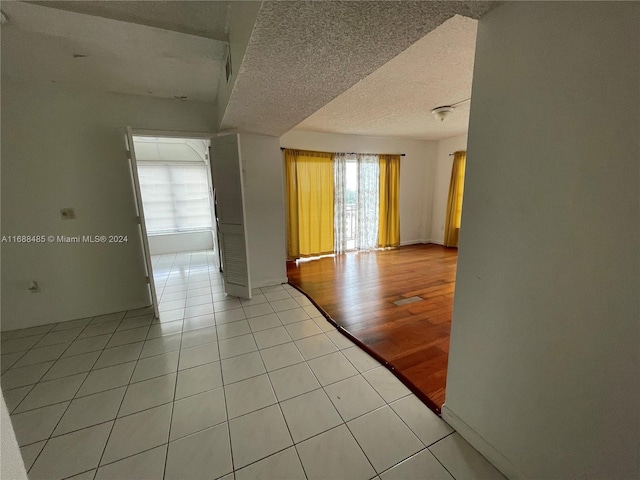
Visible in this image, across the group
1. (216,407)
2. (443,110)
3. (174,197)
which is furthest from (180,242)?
(443,110)

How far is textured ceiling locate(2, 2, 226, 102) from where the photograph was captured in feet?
4.91

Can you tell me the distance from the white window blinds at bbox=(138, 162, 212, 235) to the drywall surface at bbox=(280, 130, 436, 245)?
10.0 ft

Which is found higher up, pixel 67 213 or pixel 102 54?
pixel 102 54

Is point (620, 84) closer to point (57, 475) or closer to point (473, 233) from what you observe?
point (473, 233)

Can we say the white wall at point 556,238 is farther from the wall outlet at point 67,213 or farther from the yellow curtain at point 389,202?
the yellow curtain at point 389,202

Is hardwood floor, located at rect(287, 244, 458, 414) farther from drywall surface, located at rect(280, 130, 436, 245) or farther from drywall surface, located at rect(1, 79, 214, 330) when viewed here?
drywall surface, located at rect(1, 79, 214, 330)

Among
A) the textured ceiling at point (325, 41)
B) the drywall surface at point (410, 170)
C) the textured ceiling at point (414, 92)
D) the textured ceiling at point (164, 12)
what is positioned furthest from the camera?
the drywall surface at point (410, 170)

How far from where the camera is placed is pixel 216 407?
5.11 feet

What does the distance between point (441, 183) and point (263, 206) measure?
14.6 feet

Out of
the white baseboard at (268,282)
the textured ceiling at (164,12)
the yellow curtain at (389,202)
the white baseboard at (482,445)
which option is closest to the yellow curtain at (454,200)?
the yellow curtain at (389,202)

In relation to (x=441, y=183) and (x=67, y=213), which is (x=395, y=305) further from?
(x=441, y=183)

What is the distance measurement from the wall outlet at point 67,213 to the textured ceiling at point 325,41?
215 centimetres

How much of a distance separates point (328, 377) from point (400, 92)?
2873 millimetres

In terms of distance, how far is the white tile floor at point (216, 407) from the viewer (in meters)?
1.23
